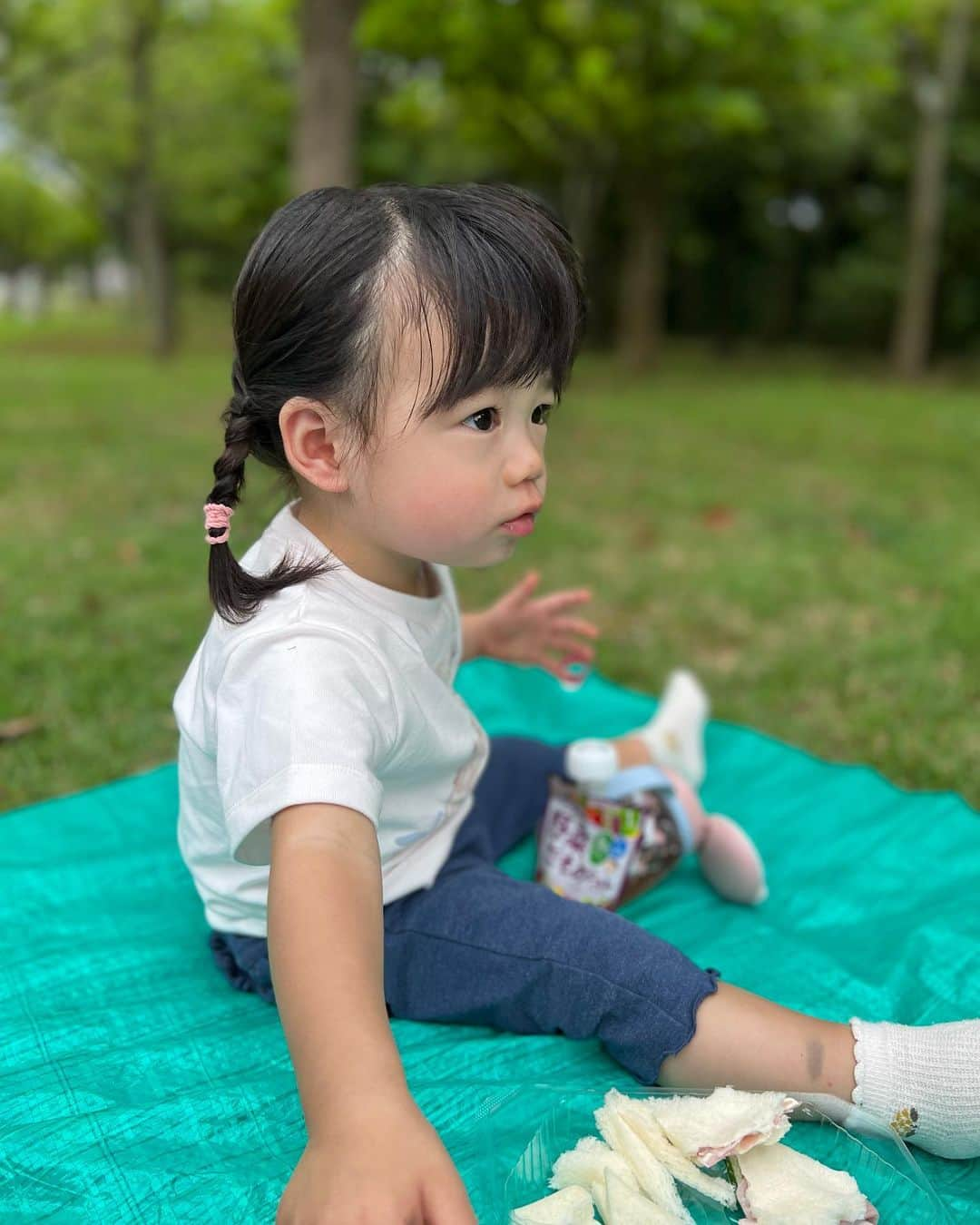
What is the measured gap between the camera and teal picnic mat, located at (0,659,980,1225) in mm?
1229

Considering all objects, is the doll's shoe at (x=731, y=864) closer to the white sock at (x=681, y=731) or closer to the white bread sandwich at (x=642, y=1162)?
the white sock at (x=681, y=731)

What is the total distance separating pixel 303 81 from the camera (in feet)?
19.3

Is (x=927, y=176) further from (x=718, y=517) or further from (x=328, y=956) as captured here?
(x=328, y=956)

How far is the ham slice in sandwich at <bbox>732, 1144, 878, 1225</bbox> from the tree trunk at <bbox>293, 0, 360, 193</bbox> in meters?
5.43

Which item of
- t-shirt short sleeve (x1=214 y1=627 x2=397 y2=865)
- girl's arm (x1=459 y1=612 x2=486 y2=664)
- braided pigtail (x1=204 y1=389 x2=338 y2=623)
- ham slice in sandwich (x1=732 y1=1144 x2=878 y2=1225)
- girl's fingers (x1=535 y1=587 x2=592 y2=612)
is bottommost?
ham slice in sandwich (x1=732 y1=1144 x2=878 y2=1225)

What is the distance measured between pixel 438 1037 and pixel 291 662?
0.59 metres

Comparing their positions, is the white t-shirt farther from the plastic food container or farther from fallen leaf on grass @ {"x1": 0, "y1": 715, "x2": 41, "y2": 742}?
fallen leaf on grass @ {"x1": 0, "y1": 715, "x2": 41, "y2": 742}

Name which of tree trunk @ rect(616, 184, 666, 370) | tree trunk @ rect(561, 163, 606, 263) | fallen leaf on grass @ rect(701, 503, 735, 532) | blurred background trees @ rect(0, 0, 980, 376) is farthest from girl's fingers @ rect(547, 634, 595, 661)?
tree trunk @ rect(616, 184, 666, 370)

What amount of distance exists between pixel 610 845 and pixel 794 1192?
29.2 inches

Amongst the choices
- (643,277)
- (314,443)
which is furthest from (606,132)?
(314,443)

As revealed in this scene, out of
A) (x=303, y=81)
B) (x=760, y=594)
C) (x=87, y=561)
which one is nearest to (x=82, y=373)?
(x=303, y=81)

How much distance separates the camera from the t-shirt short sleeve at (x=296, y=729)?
1121mm

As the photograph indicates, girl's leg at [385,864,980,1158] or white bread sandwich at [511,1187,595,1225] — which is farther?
girl's leg at [385,864,980,1158]

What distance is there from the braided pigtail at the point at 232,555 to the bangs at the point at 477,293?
256mm
